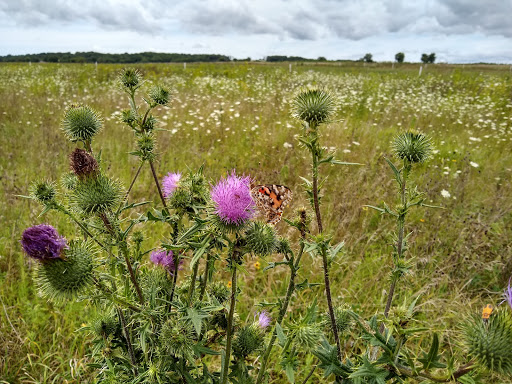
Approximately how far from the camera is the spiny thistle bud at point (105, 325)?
1.62 m

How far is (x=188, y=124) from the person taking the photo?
26.9 ft

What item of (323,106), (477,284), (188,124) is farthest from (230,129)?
(323,106)

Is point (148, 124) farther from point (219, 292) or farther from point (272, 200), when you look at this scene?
point (219, 292)

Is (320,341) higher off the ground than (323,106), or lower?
lower

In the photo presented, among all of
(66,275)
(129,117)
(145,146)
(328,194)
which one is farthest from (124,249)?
(328,194)

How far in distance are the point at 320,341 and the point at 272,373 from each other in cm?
164

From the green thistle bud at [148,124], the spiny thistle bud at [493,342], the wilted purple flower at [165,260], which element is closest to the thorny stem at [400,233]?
the spiny thistle bud at [493,342]

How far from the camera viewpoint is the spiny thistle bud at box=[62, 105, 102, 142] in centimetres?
196

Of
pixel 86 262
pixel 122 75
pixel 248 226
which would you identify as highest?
pixel 122 75

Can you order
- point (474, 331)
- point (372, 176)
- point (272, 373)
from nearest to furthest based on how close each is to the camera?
point (474, 331)
point (272, 373)
point (372, 176)

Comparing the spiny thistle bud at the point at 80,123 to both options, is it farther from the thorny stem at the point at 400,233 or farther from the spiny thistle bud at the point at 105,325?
the thorny stem at the point at 400,233

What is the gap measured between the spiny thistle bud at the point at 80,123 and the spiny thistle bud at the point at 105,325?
953mm

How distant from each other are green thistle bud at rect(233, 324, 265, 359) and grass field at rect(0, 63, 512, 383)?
0.86 m

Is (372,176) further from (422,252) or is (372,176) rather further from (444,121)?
(444,121)
